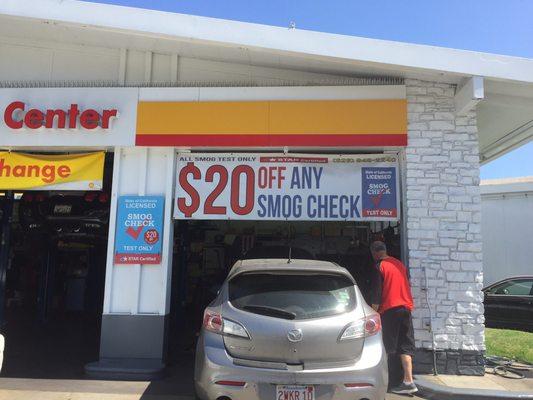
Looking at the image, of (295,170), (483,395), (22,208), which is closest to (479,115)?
(295,170)

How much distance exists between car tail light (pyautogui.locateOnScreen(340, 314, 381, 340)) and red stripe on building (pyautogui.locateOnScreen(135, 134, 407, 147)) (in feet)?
10.7

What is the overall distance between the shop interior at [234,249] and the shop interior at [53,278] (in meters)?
1.67

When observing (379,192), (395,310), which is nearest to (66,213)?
(379,192)

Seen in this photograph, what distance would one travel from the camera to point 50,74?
8203 mm

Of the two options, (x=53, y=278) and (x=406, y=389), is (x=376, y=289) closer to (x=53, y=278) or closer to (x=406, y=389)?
(x=406, y=389)

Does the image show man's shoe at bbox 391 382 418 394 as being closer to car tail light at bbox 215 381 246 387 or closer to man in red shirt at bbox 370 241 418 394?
man in red shirt at bbox 370 241 418 394

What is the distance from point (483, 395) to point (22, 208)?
9372mm

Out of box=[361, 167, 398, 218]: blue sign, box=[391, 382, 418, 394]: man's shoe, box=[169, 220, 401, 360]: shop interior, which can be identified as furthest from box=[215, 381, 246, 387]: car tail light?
box=[169, 220, 401, 360]: shop interior

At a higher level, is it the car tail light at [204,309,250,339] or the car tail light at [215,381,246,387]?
the car tail light at [204,309,250,339]

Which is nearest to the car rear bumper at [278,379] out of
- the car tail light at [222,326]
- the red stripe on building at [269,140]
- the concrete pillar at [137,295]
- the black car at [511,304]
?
the car tail light at [222,326]

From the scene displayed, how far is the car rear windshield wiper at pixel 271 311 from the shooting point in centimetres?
468

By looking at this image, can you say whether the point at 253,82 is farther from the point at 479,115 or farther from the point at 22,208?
the point at 22,208

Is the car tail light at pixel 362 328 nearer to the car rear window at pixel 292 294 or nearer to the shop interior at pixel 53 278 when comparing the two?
the car rear window at pixel 292 294

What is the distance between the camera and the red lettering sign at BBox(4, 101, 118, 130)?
7.59 metres
